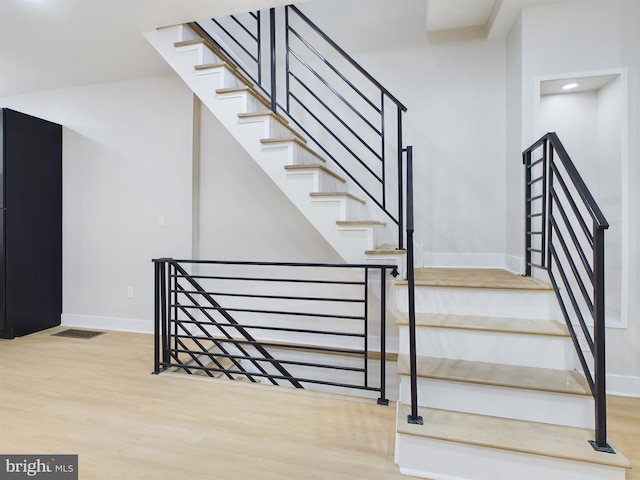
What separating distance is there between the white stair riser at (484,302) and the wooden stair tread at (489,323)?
0.04 meters

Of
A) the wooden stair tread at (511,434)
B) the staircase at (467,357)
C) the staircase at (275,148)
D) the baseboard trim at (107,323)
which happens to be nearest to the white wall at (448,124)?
the staircase at (467,357)

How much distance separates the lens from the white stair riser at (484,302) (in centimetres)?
182

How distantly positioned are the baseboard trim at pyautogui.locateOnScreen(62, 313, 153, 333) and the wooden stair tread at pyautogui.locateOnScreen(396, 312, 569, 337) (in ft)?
9.41

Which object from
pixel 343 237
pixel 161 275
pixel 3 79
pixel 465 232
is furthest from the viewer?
pixel 3 79

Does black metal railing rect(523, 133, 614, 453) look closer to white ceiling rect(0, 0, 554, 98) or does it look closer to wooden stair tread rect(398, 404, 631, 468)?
wooden stair tread rect(398, 404, 631, 468)

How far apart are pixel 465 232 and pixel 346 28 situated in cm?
211

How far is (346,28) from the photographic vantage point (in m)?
2.96

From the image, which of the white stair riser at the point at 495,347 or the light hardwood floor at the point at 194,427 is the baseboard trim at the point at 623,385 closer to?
the light hardwood floor at the point at 194,427

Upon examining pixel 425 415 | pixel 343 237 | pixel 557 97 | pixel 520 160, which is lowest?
pixel 425 415

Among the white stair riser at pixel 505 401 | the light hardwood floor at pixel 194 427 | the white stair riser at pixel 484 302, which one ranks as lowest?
the light hardwood floor at pixel 194 427

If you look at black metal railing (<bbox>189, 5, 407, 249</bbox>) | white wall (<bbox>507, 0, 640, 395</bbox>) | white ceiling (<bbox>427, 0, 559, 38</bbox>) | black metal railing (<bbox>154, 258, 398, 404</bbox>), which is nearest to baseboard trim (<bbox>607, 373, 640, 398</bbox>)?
white wall (<bbox>507, 0, 640, 395</bbox>)

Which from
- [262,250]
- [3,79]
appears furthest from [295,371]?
[3,79]

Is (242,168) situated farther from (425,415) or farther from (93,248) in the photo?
(425,415)

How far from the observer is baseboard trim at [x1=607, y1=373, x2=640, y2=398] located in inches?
85.0
